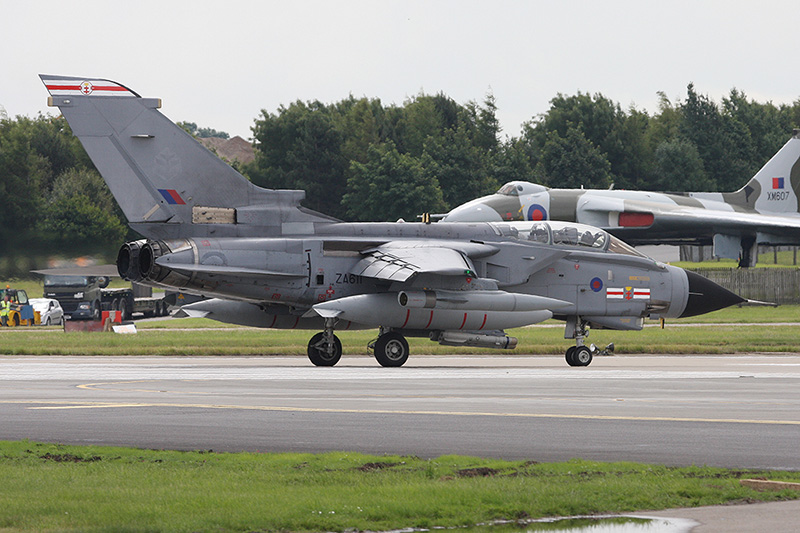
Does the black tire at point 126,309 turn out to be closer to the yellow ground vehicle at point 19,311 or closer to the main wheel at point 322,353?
the yellow ground vehicle at point 19,311

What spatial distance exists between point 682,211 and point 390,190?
118ft

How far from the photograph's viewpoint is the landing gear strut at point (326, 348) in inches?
925

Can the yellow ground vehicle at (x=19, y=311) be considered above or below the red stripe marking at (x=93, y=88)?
below

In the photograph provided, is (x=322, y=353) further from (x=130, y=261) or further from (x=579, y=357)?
(x=579, y=357)

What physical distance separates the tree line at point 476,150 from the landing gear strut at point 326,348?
41.1 meters

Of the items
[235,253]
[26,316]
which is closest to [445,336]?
[235,253]

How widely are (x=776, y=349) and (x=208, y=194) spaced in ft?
51.4

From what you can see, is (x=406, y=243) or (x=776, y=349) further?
(x=776, y=349)

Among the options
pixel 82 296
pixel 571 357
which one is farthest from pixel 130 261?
pixel 82 296

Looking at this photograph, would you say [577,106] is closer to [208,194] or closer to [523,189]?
[523,189]

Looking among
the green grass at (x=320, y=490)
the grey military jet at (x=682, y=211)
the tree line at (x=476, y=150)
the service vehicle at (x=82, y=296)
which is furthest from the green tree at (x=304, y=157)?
the green grass at (x=320, y=490)

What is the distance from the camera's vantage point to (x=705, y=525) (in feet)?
23.4

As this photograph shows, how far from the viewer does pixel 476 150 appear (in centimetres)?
8475

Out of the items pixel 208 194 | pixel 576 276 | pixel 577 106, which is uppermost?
pixel 577 106
